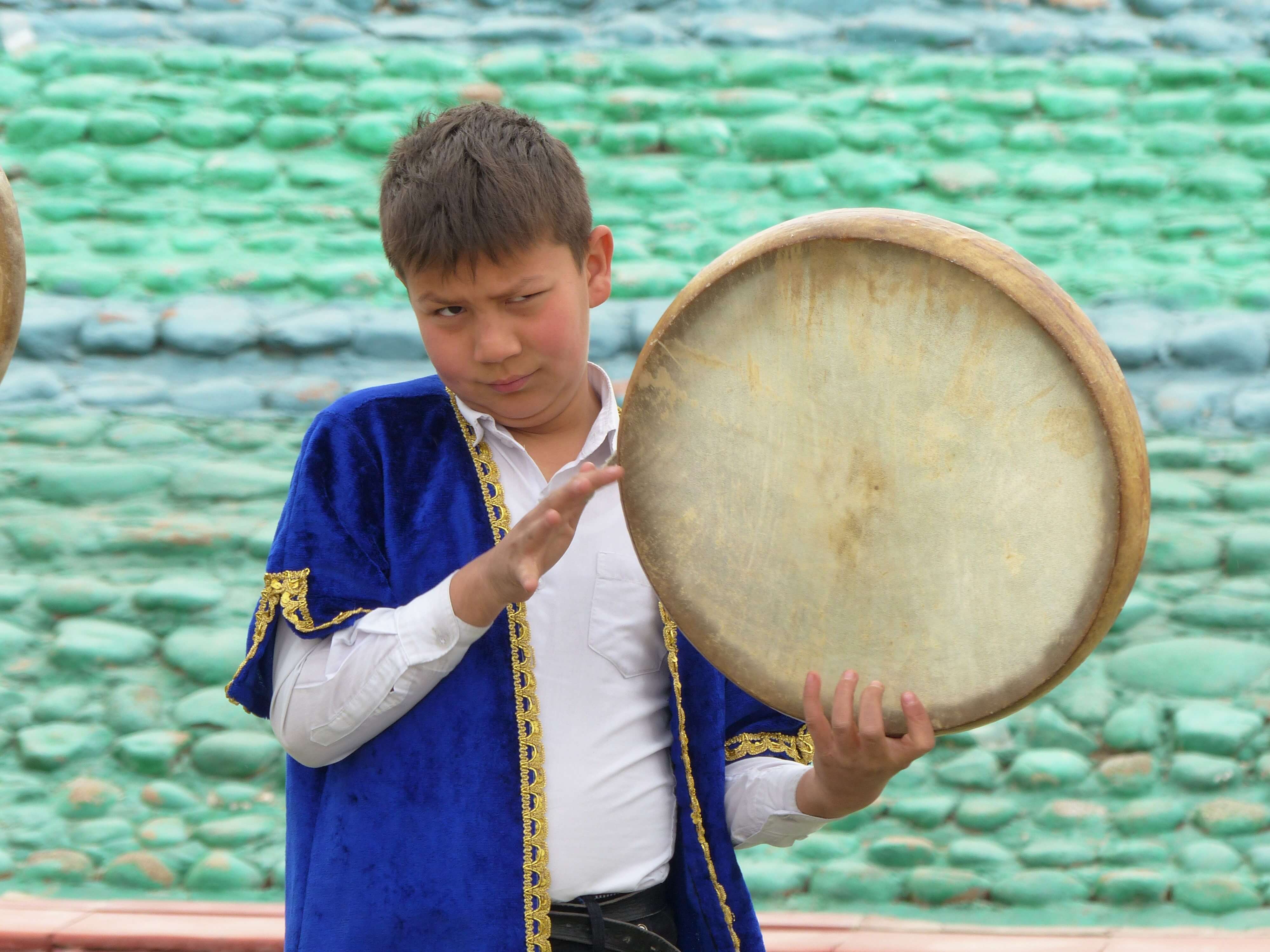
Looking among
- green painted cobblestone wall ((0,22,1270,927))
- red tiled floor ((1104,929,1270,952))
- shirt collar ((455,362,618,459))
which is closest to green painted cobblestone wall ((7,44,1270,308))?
green painted cobblestone wall ((0,22,1270,927))

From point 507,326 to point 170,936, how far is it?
1.81 m

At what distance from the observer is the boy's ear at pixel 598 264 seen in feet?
5.63

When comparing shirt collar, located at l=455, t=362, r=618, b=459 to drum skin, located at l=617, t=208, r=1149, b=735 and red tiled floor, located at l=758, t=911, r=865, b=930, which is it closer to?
drum skin, located at l=617, t=208, r=1149, b=735

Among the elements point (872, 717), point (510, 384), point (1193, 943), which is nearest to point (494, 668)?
point (510, 384)

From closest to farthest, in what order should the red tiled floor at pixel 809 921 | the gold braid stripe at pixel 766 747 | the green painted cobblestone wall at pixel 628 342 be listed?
the gold braid stripe at pixel 766 747 → the red tiled floor at pixel 809 921 → the green painted cobblestone wall at pixel 628 342

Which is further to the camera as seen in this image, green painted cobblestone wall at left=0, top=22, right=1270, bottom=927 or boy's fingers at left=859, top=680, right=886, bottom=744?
green painted cobblestone wall at left=0, top=22, right=1270, bottom=927

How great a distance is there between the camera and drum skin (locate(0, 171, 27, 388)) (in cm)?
156

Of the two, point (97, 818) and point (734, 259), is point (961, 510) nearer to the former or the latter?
point (734, 259)

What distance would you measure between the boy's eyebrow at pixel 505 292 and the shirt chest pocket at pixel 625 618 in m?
0.33

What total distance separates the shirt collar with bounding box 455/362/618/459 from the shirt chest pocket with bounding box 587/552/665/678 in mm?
144

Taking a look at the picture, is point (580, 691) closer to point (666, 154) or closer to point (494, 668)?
point (494, 668)

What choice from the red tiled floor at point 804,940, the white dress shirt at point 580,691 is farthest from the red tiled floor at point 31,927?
the white dress shirt at point 580,691

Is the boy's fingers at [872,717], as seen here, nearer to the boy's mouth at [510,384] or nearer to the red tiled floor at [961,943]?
the boy's mouth at [510,384]

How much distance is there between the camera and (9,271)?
1578mm
